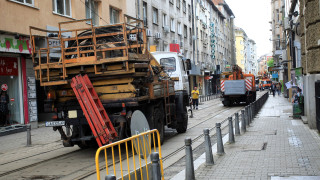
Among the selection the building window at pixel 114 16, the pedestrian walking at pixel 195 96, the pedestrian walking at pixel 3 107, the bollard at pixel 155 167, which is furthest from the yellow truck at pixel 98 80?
the pedestrian walking at pixel 195 96

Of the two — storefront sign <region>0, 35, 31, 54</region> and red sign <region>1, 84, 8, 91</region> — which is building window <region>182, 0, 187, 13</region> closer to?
storefront sign <region>0, 35, 31, 54</region>

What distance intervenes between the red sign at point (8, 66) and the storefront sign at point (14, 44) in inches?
22.0

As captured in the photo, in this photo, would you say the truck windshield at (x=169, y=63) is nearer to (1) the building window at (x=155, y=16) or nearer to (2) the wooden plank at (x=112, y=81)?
(2) the wooden plank at (x=112, y=81)

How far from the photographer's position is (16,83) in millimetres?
16094

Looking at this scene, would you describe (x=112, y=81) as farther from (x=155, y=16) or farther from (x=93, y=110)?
(x=155, y=16)

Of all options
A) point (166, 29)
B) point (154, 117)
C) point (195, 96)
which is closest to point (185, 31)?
point (166, 29)

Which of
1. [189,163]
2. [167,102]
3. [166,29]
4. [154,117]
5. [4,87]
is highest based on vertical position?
[166,29]

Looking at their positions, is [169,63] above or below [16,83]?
above

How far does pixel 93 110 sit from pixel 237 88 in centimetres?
2023

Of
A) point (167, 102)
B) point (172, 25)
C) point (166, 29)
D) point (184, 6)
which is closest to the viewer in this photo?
point (167, 102)

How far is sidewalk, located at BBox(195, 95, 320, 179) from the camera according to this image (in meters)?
6.40

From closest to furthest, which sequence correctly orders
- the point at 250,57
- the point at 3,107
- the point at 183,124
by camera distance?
the point at 183,124
the point at 3,107
the point at 250,57

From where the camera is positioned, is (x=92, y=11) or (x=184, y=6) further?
(x=184, y=6)

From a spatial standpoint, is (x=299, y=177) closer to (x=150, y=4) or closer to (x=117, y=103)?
(x=117, y=103)
